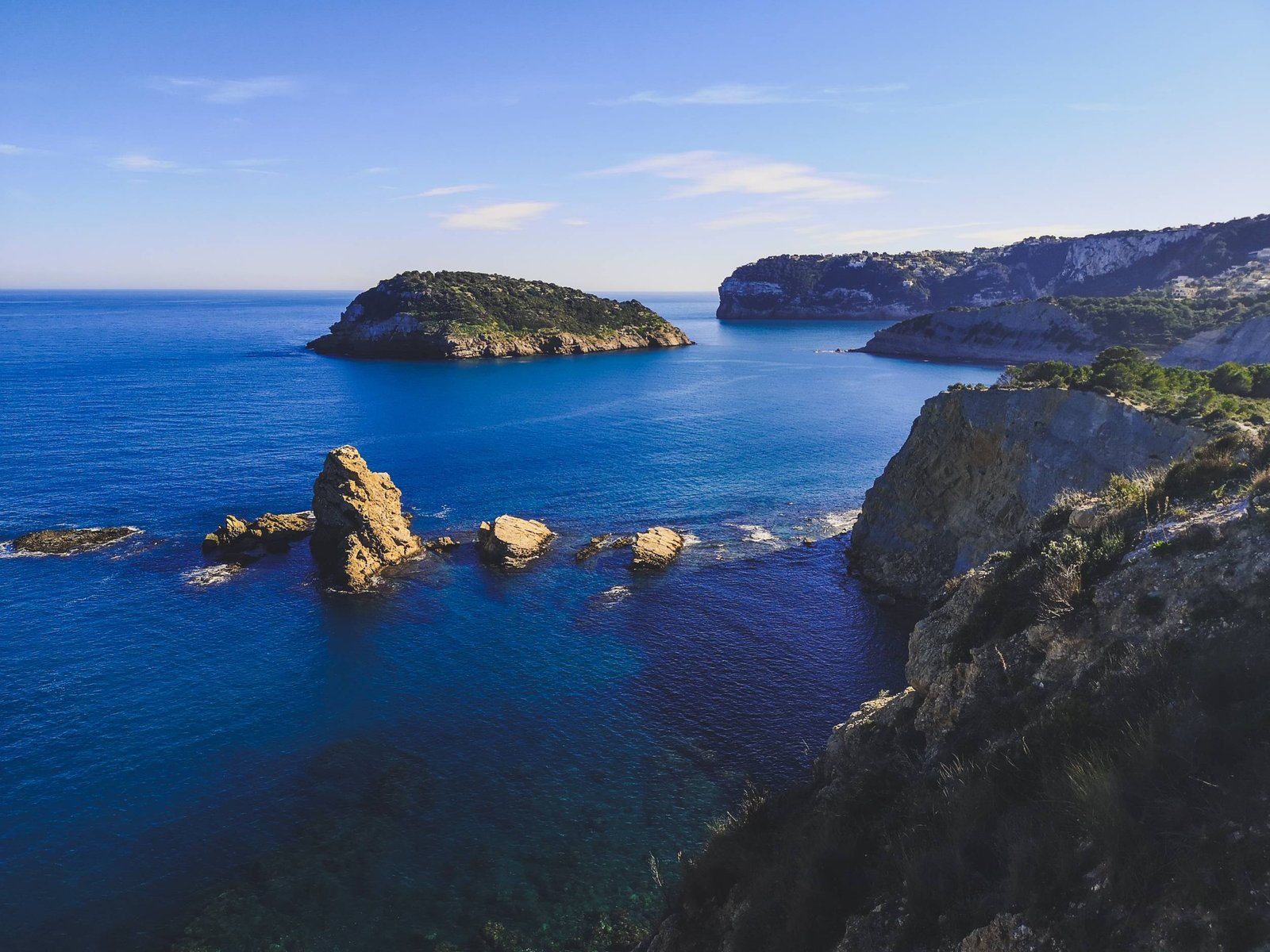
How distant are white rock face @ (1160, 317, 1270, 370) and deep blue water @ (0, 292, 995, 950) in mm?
51353

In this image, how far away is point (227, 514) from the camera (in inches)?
2218

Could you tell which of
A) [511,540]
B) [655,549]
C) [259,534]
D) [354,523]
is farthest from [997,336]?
[259,534]

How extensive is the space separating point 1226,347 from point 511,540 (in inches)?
3833

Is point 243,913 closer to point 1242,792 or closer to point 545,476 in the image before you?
point 1242,792

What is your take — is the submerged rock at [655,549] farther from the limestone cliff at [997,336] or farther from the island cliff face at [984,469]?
the limestone cliff at [997,336]

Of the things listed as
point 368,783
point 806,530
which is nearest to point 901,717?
point 368,783

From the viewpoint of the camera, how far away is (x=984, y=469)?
143 ft

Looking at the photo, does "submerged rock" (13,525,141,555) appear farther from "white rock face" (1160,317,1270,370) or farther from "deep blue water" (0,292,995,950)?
"white rock face" (1160,317,1270,370)

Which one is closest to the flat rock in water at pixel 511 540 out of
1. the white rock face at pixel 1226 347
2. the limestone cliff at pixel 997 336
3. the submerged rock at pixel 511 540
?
the submerged rock at pixel 511 540

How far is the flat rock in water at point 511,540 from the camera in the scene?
160 feet

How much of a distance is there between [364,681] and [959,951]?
31.3m

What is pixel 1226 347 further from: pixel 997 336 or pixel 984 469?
pixel 984 469

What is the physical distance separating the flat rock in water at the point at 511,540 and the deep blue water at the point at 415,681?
4.59 feet

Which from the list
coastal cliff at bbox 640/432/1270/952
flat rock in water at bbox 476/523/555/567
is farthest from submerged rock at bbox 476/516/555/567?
coastal cliff at bbox 640/432/1270/952
